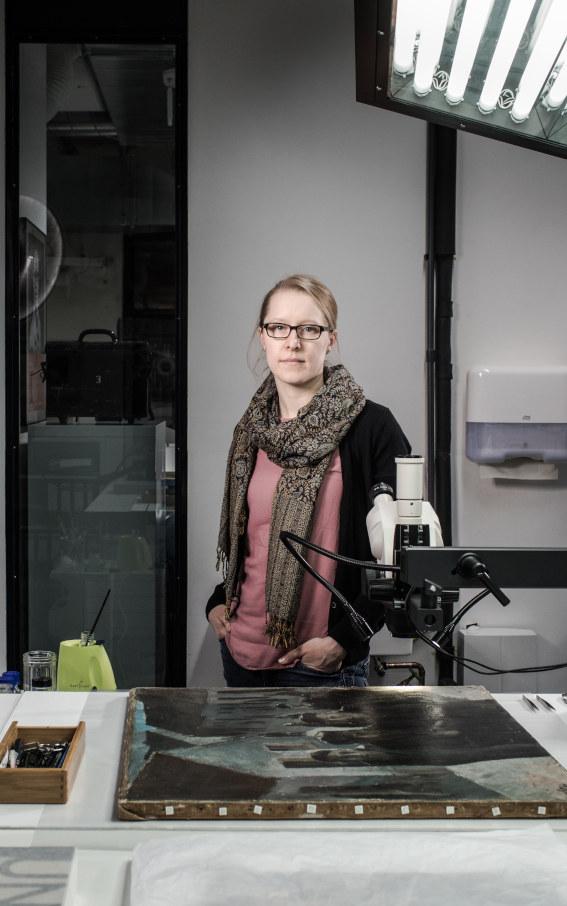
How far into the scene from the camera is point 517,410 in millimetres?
2902

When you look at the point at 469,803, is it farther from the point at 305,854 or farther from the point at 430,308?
the point at 430,308

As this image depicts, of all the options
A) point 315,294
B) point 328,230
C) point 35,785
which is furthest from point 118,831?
point 328,230

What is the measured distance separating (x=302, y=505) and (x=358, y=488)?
0.47 feet

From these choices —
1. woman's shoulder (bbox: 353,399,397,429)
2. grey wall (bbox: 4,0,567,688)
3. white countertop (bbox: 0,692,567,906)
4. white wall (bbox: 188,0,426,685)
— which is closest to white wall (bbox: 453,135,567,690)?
grey wall (bbox: 4,0,567,688)

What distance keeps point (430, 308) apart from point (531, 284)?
36 centimetres

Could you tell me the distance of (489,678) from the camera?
289cm

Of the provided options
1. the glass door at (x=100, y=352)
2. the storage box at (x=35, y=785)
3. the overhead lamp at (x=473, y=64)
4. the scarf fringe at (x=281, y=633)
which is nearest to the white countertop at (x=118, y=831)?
the storage box at (x=35, y=785)

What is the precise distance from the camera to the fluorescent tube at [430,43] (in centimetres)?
123

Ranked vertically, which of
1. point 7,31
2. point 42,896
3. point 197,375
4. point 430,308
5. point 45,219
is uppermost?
point 7,31

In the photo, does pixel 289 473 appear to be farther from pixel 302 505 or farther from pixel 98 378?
pixel 98 378

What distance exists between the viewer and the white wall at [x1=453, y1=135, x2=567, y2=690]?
2953 millimetres

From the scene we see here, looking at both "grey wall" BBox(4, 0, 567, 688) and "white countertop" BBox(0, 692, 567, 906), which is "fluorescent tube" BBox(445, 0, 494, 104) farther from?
"grey wall" BBox(4, 0, 567, 688)

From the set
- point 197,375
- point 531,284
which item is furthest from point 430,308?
point 197,375

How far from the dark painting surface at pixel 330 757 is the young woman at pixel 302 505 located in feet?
1.68
